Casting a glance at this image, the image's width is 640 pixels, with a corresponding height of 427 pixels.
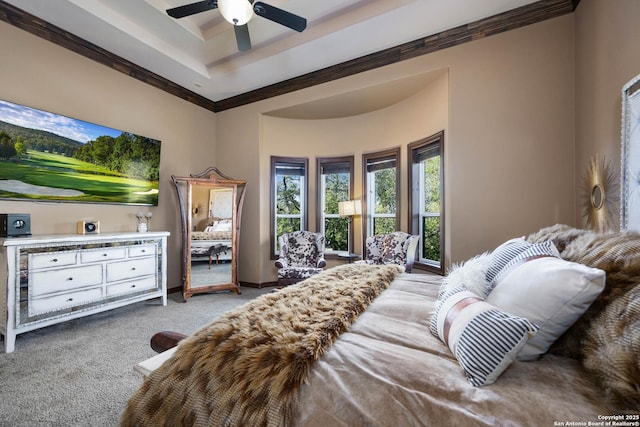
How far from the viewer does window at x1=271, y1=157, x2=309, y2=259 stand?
181 inches

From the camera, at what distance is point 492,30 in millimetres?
2766

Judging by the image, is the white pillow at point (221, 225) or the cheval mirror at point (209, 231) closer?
the cheval mirror at point (209, 231)

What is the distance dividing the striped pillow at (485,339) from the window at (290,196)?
381 centimetres

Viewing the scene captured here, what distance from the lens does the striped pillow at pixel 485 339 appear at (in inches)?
29.0

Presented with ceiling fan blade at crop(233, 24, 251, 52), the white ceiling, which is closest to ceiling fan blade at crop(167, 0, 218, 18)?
ceiling fan blade at crop(233, 24, 251, 52)

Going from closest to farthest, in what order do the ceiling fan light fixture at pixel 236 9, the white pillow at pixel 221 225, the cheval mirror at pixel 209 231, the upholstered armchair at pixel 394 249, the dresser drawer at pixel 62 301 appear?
the ceiling fan light fixture at pixel 236 9 < the dresser drawer at pixel 62 301 < the upholstered armchair at pixel 394 249 < the cheval mirror at pixel 209 231 < the white pillow at pixel 221 225

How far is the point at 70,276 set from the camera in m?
2.60

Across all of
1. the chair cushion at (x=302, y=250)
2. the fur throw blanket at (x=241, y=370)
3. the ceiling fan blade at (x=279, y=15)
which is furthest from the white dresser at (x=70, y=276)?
the ceiling fan blade at (x=279, y=15)

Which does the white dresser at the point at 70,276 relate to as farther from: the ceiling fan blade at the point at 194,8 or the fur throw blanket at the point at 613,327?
the fur throw blanket at the point at 613,327

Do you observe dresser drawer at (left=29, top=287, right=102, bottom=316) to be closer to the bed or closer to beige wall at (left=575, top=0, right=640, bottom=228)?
the bed

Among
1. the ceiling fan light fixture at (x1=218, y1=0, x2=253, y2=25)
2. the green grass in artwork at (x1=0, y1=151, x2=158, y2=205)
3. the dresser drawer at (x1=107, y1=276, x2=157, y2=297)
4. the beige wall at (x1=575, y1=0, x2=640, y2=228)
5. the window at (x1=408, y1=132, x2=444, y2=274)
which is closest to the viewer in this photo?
the beige wall at (x1=575, y1=0, x2=640, y2=228)

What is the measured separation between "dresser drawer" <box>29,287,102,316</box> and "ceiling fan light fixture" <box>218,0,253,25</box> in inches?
119

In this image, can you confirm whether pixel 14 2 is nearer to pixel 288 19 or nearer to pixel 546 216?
pixel 288 19

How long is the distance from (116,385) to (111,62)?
3719 millimetres
